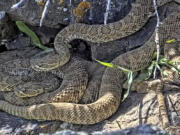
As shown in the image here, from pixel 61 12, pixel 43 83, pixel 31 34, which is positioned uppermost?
pixel 61 12

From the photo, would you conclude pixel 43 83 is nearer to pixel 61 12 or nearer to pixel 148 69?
pixel 61 12

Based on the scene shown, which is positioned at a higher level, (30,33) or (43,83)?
(30,33)

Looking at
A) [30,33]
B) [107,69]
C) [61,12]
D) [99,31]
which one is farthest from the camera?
[30,33]

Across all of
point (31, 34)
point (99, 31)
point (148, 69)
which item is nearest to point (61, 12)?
point (31, 34)

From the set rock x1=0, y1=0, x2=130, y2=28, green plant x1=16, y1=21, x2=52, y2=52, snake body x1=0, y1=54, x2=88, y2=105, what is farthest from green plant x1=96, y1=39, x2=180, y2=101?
green plant x1=16, y1=21, x2=52, y2=52

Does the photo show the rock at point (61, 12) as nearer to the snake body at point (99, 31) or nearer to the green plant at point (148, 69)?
the snake body at point (99, 31)

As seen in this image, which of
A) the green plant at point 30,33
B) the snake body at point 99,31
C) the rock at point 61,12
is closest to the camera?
the snake body at point 99,31

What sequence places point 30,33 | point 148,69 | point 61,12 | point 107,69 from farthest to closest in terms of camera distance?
1. point 30,33
2. point 61,12
3. point 107,69
4. point 148,69

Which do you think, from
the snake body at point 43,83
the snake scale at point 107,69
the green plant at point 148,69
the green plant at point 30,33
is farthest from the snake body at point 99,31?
the green plant at point 148,69
